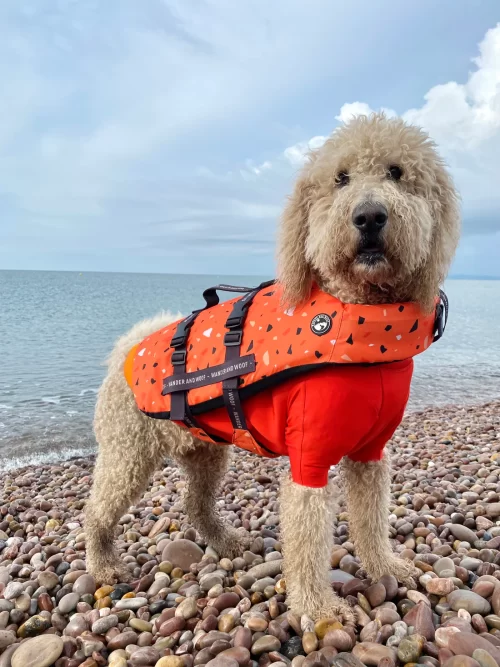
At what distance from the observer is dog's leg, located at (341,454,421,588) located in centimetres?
314

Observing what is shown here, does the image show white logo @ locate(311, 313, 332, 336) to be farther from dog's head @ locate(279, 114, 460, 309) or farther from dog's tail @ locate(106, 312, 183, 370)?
dog's tail @ locate(106, 312, 183, 370)

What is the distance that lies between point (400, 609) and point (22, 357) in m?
14.7

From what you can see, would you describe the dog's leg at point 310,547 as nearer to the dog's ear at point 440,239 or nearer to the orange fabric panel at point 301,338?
the orange fabric panel at point 301,338

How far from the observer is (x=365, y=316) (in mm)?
2480

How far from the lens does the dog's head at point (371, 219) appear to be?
7.63 feet

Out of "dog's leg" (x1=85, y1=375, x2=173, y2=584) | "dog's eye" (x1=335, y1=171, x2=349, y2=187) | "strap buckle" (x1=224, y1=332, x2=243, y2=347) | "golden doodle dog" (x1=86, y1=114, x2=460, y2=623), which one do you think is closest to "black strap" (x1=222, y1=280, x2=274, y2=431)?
"strap buckle" (x1=224, y1=332, x2=243, y2=347)

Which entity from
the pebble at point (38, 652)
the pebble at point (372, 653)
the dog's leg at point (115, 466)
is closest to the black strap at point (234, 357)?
the dog's leg at point (115, 466)

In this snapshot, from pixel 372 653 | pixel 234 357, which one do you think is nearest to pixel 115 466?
pixel 234 357

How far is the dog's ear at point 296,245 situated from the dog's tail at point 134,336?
144 centimetres

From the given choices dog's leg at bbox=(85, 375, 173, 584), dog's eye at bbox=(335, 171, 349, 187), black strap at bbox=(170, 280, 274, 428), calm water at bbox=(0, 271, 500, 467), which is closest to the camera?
dog's eye at bbox=(335, 171, 349, 187)

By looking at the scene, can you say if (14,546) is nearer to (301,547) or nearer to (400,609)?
(301,547)

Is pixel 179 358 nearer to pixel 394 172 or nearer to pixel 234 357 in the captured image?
pixel 234 357

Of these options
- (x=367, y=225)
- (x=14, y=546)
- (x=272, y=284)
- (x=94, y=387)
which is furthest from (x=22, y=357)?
(x=367, y=225)

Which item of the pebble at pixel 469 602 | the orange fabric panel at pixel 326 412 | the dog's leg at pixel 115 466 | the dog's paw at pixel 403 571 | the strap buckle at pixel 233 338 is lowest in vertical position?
the dog's paw at pixel 403 571
